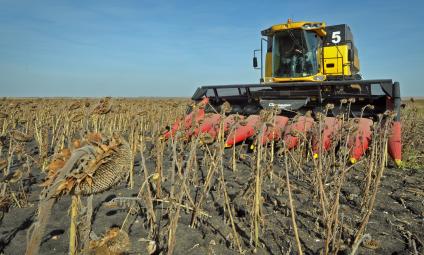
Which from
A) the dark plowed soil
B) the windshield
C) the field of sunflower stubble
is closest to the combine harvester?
the windshield

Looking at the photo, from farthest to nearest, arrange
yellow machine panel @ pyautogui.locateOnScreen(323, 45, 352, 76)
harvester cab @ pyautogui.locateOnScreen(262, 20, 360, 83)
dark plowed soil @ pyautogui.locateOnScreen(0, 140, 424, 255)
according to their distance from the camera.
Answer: yellow machine panel @ pyautogui.locateOnScreen(323, 45, 352, 76) → harvester cab @ pyautogui.locateOnScreen(262, 20, 360, 83) → dark plowed soil @ pyautogui.locateOnScreen(0, 140, 424, 255)

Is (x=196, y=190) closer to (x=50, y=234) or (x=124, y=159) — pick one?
(x=50, y=234)

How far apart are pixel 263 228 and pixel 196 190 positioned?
1.34 metres

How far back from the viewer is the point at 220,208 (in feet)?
11.7

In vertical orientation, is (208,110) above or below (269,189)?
above

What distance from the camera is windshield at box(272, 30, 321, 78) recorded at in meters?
10.2

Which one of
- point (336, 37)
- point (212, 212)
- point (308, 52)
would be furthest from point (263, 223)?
point (336, 37)

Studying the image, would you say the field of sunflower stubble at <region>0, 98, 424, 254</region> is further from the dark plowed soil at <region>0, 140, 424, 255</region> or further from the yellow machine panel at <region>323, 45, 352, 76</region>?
the yellow machine panel at <region>323, 45, 352, 76</region>

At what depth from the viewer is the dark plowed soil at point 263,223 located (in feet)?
9.07

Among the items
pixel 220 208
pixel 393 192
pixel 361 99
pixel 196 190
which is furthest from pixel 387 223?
pixel 361 99

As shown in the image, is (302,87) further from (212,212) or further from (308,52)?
(212,212)

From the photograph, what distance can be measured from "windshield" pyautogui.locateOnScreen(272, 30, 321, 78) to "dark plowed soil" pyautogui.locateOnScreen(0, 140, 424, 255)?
6.18 meters

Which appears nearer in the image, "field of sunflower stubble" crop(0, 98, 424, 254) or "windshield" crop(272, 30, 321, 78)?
"field of sunflower stubble" crop(0, 98, 424, 254)

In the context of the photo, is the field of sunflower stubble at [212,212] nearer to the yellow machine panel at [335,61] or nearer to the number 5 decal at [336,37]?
the yellow machine panel at [335,61]
